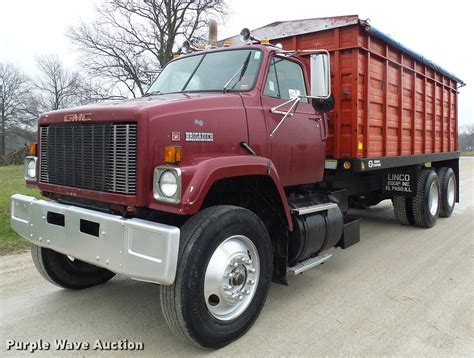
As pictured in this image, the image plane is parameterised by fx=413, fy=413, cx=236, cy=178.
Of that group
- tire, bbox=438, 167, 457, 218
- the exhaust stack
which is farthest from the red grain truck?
tire, bbox=438, 167, 457, 218

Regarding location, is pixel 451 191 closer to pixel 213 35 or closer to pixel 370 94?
pixel 370 94

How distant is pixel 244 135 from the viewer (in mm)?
3688

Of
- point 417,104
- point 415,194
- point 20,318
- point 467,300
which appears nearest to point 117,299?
point 20,318

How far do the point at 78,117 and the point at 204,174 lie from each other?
46.9 inches

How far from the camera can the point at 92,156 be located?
3262mm

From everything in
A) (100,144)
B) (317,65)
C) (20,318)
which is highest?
(317,65)

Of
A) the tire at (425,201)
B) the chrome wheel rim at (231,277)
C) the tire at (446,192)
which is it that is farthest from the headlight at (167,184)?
the tire at (446,192)

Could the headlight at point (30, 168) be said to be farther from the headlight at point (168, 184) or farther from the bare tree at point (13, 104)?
the bare tree at point (13, 104)

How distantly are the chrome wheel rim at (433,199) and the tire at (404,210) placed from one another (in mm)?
366

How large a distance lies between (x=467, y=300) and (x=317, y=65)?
279 centimetres

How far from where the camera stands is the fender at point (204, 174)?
2.91m

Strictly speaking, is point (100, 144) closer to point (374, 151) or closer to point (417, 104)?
point (374, 151)

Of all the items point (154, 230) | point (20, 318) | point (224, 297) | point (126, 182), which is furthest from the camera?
point (20, 318)

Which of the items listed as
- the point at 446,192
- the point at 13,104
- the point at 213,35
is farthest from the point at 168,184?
the point at 13,104
